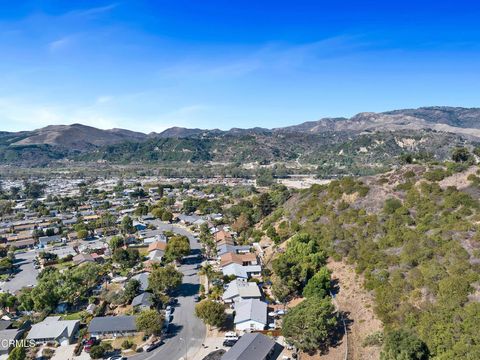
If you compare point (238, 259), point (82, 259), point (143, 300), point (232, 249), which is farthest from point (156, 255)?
point (143, 300)

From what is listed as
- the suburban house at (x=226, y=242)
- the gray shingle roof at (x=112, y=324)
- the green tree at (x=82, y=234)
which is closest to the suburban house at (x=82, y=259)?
the green tree at (x=82, y=234)

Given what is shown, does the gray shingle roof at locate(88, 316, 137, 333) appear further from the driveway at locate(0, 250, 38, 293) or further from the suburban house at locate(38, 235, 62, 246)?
the suburban house at locate(38, 235, 62, 246)

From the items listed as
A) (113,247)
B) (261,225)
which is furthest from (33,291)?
(261,225)

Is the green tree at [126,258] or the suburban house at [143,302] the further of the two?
the green tree at [126,258]

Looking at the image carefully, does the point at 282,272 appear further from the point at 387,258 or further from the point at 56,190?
the point at 56,190

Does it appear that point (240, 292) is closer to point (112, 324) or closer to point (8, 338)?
point (112, 324)

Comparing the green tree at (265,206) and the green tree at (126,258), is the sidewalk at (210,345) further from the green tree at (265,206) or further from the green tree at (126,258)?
the green tree at (265,206)
